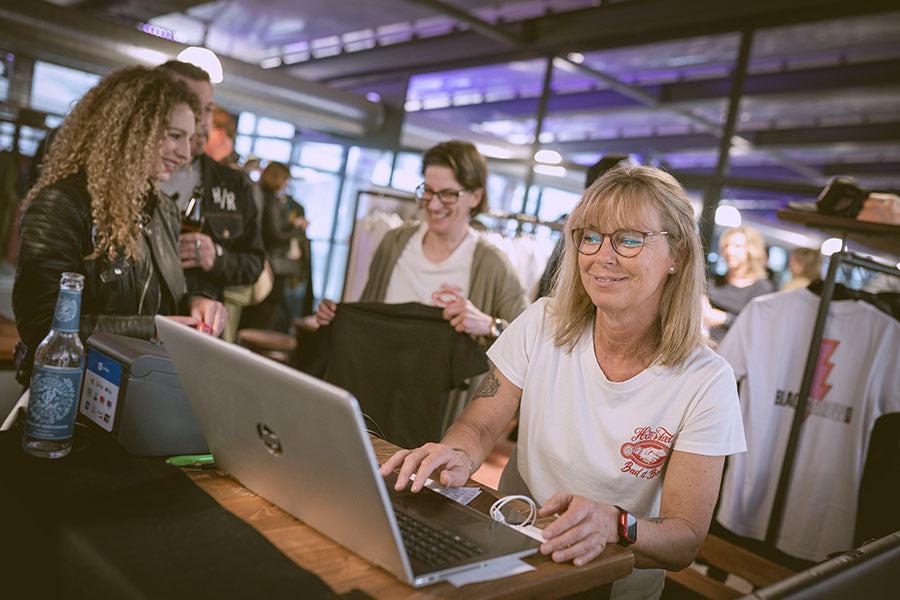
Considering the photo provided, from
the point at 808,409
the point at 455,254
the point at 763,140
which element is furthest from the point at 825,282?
the point at 763,140

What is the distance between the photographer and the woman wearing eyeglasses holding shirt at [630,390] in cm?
163

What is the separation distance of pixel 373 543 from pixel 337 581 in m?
0.07

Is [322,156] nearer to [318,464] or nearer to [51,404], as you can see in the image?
[51,404]

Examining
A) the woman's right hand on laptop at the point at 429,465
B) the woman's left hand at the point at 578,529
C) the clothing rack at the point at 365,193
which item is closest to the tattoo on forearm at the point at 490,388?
the woman's right hand on laptop at the point at 429,465

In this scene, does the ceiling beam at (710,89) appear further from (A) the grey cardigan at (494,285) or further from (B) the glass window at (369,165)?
(A) the grey cardigan at (494,285)

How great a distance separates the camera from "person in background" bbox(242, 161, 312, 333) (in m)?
4.96

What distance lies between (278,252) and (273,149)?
6410 millimetres

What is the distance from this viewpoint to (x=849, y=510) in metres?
3.14

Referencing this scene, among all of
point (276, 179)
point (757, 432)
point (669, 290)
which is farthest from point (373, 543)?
point (276, 179)

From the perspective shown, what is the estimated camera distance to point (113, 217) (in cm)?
193

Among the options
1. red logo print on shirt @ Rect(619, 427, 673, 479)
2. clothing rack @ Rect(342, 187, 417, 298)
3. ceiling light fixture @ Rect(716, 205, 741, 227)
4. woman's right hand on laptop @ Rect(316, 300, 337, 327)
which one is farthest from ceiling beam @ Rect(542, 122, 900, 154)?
red logo print on shirt @ Rect(619, 427, 673, 479)

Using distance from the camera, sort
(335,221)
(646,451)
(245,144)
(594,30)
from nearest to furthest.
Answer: (646,451)
(594,30)
(335,221)
(245,144)

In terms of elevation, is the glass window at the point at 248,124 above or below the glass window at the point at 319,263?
above

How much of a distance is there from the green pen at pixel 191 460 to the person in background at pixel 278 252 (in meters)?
3.49
